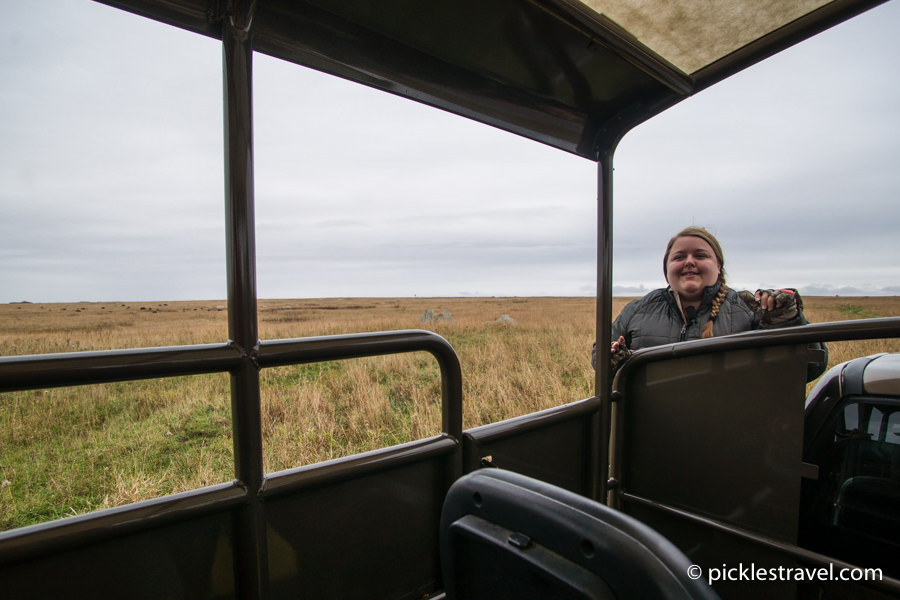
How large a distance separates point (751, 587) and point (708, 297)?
48.9 inches

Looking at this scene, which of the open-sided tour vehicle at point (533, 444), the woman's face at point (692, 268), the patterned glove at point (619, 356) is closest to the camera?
the open-sided tour vehicle at point (533, 444)

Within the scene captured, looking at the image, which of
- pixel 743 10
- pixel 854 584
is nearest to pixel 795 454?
pixel 854 584

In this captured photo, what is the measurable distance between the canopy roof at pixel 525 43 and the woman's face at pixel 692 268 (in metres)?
0.84

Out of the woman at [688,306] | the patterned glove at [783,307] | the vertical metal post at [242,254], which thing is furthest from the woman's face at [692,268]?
the vertical metal post at [242,254]

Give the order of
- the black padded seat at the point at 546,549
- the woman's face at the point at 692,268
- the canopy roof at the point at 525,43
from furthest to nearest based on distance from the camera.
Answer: the woman's face at the point at 692,268 < the canopy roof at the point at 525,43 < the black padded seat at the point at 546,549

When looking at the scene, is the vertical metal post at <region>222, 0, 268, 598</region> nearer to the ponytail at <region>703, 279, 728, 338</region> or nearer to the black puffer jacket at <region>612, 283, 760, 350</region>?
the black puffer jacket at <region>612, 283, 760, 350</region>

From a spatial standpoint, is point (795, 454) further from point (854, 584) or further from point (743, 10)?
point (743, 10)

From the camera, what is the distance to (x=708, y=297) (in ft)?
7.51

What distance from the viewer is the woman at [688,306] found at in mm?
2205

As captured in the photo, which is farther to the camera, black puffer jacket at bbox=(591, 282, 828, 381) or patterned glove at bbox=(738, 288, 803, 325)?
black puffer jacket at bbox=(591, 282, 828, 381)

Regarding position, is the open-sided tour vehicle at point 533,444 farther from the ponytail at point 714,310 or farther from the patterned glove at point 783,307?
the ponytail at point 714,310

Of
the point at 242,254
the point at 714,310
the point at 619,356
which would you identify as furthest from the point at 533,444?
the point at 242,254

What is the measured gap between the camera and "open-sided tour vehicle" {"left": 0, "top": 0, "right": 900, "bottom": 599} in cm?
80

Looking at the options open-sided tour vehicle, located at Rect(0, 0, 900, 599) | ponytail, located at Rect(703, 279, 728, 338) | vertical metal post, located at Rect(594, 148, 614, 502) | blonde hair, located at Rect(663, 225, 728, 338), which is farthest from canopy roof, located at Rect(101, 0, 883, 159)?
ponytail, located at Rect(703, 279, 728, 338)
